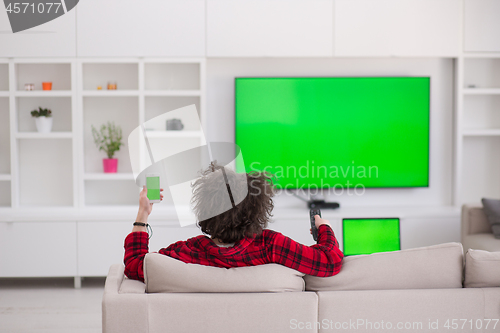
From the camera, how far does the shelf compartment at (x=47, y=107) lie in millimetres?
3809

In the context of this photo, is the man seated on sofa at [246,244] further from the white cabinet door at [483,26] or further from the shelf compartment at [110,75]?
the white cabinet door at [483,26]

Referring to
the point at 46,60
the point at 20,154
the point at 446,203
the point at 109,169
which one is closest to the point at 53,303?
the point at 109,169

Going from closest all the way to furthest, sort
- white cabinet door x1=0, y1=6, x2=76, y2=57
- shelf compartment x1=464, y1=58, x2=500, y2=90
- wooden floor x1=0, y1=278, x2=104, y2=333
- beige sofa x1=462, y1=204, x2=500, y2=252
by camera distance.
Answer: wooden floor x1=0, y1=278, x2=104, y2=333 → beige sofa x1=462, y1=204, x2=500, y2=252 → white cabinet door x1=0, y1=6, x2=76, y2=57 → shelf compartment x1=464, y1=58, x2=500, y2=90

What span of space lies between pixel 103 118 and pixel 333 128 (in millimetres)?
1891

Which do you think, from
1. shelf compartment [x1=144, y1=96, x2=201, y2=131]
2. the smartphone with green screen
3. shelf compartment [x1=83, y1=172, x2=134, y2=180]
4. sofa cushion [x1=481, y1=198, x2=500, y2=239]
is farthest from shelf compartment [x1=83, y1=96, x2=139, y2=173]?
sofa cushion [x1=481, y1=198, x2=500, y2=239]

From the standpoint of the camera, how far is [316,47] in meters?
3.64

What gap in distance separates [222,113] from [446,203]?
2.09 metres

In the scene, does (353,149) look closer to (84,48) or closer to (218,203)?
(84,48)

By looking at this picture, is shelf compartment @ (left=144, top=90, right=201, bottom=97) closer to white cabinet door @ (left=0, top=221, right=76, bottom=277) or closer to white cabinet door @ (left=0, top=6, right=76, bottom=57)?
white cabinet door @ (left=0, top=6, right=76, bottom=57)

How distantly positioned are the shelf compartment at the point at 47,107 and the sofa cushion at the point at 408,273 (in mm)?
3049

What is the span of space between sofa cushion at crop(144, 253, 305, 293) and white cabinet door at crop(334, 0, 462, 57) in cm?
265

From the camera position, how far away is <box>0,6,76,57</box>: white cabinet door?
11.5 ft

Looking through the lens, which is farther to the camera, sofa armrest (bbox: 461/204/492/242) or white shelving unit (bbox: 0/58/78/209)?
white shelving unit (bbox: 0/58/78/209)

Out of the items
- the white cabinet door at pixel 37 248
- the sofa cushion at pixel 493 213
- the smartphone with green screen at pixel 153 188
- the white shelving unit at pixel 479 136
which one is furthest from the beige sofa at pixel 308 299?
the white shelving unit at pixel 479 136
